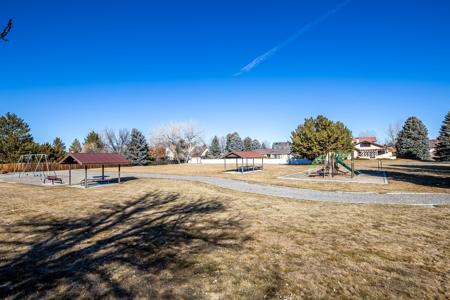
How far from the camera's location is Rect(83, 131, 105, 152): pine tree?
222 ft

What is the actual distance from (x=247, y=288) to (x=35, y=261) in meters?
5.04

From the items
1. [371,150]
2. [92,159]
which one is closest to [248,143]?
[371,150]

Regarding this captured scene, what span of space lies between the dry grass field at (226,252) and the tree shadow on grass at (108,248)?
3cm

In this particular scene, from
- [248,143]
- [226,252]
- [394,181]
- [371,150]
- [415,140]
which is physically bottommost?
Answer: [226,252]

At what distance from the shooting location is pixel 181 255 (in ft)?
20.6

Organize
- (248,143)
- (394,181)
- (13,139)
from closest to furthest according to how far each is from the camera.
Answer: (394,181) < (13,139) < (248,143)

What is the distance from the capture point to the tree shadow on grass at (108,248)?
4766 millimetres

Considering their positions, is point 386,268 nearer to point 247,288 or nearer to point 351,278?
point 351,278

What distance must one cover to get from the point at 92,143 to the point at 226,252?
71.6 m

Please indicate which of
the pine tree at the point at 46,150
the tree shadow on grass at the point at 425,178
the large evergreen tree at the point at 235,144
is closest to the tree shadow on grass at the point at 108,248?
→ the tree shadow on grass at the point at 425,178

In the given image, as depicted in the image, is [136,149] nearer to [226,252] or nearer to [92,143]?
Answer: [92,143]

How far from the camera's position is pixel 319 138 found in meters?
41.4

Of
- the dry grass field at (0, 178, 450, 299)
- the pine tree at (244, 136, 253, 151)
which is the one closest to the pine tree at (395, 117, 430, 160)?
the pine tree at (244, 136, 253, 151)

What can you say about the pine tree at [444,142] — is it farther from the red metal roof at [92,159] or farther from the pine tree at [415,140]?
the red metal roof at [92,159]
